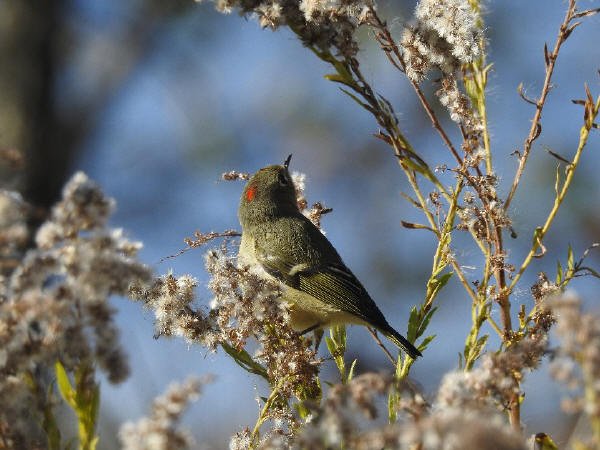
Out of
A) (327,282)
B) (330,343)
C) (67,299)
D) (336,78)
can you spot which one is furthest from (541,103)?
(327,282)

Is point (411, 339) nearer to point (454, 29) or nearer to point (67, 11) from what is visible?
point (454, 29)

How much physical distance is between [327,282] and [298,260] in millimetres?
122

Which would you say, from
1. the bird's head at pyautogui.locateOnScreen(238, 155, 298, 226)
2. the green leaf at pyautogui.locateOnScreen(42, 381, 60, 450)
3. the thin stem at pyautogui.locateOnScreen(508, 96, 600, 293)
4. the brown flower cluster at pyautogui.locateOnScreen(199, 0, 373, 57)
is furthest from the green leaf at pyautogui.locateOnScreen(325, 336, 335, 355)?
the bird's head at pyautogui.locateOnScreen(238, 155, 298, 226)

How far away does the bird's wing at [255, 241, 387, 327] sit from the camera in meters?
1.80

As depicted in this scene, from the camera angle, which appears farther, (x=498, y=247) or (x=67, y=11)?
(x=67, y=11)

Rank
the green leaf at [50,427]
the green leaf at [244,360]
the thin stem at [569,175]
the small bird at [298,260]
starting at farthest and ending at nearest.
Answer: the small bird at [298,260], the green leaf at [244,360], the thin stem at [569,175], the green leaf at [50,427]

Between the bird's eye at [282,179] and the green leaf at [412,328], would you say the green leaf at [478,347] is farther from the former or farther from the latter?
the bird's eye at [282,179]

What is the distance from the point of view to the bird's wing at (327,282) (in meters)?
1.80

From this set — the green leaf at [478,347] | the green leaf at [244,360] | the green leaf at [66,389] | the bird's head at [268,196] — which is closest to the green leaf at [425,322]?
the green leaf at [478,347]

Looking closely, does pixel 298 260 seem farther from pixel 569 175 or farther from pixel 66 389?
pixel 66 389

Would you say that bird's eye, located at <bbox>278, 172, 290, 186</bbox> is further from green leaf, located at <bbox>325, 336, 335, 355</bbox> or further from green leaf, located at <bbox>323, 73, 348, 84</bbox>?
green leaf, located at <bbox>323, 73, 348, 84</bbox>

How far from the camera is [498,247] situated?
930mm

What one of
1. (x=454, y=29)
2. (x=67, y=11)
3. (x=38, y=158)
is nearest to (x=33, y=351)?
Answer: (x=454, y=29)

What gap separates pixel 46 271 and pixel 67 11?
17.7 feet
